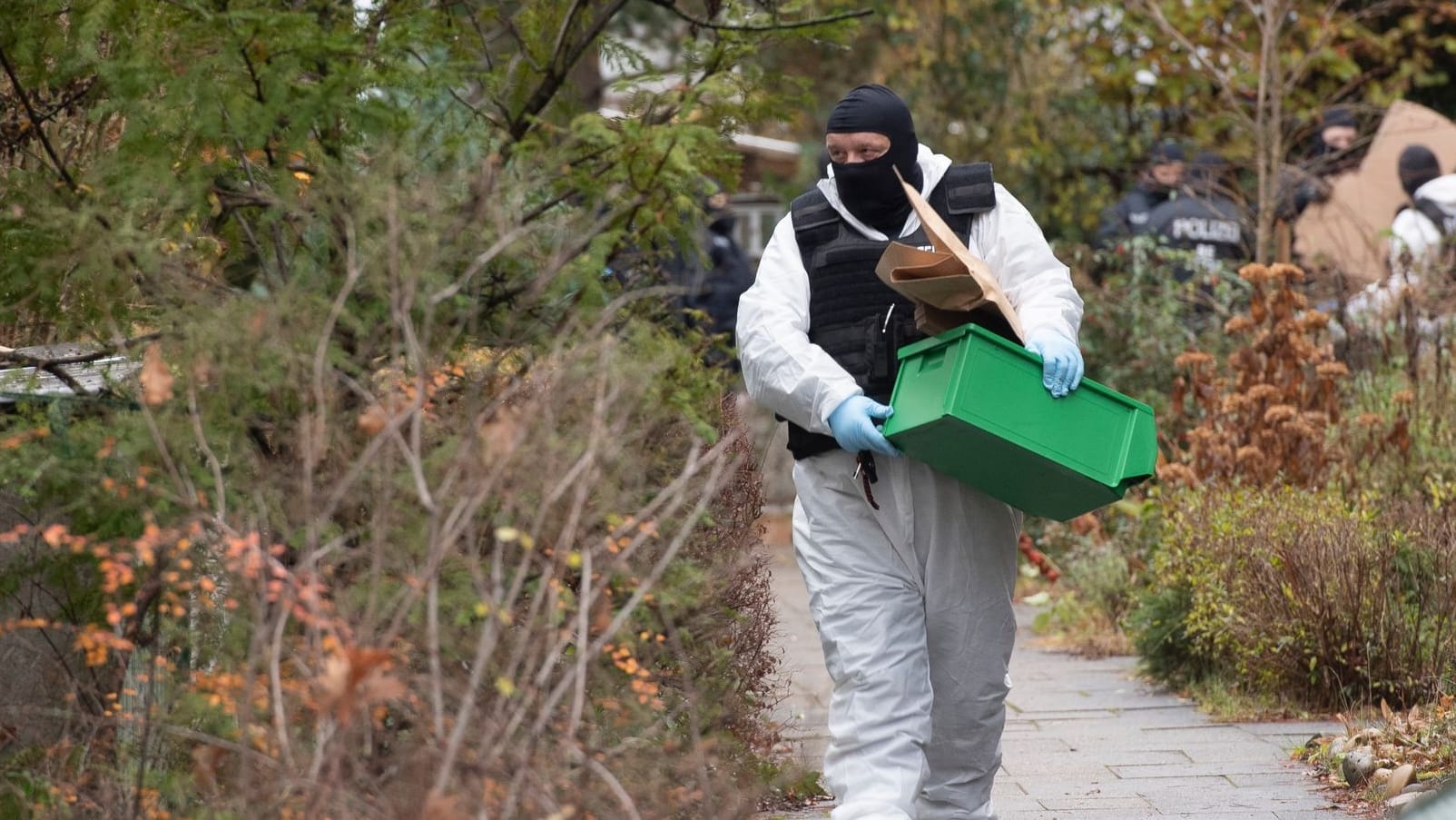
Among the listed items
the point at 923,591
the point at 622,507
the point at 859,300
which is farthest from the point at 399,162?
the point at 923,591

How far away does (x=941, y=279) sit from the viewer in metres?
4.05

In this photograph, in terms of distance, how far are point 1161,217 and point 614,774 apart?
8.84 m

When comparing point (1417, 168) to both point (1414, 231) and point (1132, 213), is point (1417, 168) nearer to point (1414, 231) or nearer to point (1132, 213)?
point (1414, 231)

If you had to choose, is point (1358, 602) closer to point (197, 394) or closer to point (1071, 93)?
point (197, 394)

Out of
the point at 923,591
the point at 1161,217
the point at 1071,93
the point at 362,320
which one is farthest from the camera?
the point at 1071,93

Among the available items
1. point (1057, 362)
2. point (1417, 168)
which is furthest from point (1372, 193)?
point (1057, 362)

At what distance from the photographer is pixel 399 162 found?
367cm

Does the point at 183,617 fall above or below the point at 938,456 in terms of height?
below

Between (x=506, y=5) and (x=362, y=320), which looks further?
A: (x=506, y=5)

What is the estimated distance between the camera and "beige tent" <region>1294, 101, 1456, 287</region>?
1152 centimetres

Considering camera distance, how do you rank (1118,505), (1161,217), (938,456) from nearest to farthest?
1. (938,456)
2. (1118,505)
3. (1161,217)

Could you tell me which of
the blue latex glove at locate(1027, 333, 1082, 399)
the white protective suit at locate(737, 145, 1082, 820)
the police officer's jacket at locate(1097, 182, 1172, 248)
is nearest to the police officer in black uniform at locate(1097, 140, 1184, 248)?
the police officer's jacket at locate(1097, 182, 1172, 248)

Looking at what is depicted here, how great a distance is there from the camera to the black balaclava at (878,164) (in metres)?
4.43

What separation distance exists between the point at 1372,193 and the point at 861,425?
8911 mm
